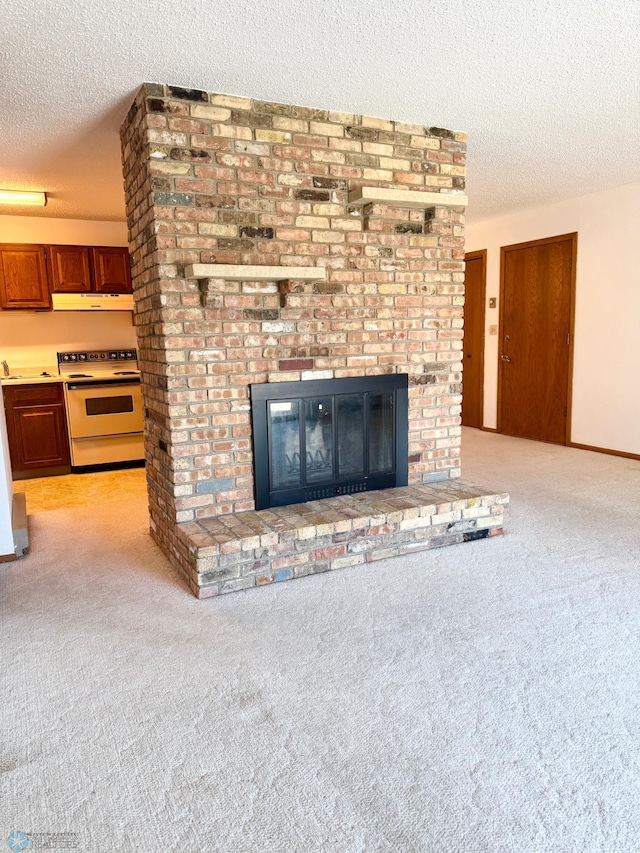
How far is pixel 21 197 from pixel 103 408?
5.93ft

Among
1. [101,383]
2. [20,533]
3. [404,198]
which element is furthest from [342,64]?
[101,383]

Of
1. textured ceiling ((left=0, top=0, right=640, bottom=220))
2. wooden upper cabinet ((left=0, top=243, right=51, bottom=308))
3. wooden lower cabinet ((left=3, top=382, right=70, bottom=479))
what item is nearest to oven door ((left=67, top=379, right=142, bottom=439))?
wooden lower cabinet ((left=3, top=382, right=70, bottom=479))

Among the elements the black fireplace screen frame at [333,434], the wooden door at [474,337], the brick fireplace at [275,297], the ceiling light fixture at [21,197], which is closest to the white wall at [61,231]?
the ceiling light fixture at [21,197]

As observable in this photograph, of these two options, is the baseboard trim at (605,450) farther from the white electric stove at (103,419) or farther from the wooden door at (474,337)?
the white electric stove at (103,419)

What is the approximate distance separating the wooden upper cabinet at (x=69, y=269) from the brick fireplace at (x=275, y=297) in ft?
8.38

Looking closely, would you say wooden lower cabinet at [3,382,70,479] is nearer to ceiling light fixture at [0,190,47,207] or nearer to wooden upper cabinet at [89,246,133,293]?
wooden upper cabinet at [89,246,133,293]

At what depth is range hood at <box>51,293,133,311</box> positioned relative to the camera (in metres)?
5.48

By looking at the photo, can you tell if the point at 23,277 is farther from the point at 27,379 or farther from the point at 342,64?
the point at 342,64

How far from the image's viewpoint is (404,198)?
314cm

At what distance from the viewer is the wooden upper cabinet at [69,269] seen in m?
5.47

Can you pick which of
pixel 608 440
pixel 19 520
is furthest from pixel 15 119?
pixel 608 440

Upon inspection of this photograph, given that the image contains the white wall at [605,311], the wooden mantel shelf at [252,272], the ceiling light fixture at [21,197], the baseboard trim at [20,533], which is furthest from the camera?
the white wall at [605,311]

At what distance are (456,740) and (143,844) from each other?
0.88 meters

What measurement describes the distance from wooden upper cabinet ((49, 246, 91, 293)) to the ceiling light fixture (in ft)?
2.63
